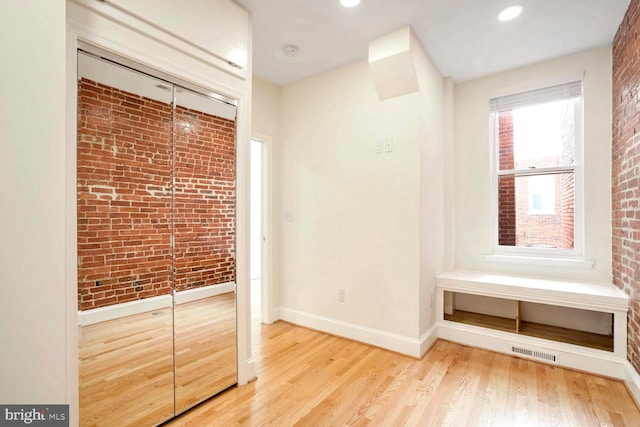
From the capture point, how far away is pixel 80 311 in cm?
146

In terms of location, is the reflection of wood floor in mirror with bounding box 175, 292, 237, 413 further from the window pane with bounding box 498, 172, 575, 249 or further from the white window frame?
the window pane with bounding box 498, 172, 575, 249

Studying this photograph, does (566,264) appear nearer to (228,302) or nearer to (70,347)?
(228,302)

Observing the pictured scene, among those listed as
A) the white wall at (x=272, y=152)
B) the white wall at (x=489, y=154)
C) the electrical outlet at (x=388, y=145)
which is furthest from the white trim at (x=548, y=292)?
the white wall at (x=272, y=152)

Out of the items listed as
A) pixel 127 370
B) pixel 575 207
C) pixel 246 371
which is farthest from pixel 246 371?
pixel 575 207

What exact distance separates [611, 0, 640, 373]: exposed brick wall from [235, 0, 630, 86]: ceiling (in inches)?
8.9

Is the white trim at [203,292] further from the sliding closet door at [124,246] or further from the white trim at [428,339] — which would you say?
the white trim at [428,339]

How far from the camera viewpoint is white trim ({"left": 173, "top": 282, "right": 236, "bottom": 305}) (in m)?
1.91

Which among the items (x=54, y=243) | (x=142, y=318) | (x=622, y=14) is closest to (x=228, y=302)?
(x=142, y=318)

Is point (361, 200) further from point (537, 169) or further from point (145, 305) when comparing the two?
point (145, 305)

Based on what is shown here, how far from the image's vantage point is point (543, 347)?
2605 millimetres

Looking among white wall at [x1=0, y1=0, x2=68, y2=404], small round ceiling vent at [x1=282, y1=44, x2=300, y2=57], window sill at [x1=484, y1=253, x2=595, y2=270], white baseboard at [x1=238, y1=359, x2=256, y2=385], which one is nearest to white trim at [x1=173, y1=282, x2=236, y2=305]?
white baseboard at [x1=238, y1=359, x2=256, y2=385]

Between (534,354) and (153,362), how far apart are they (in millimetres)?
2960

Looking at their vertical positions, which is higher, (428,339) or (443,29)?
(443,29)

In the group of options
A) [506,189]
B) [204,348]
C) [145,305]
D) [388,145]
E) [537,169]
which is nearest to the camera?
[145,305]
